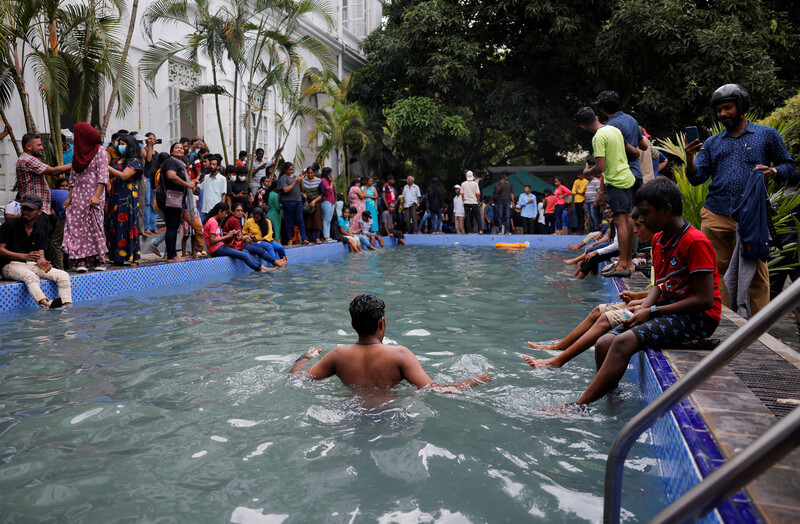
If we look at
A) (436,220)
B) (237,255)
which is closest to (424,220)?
(436,220)

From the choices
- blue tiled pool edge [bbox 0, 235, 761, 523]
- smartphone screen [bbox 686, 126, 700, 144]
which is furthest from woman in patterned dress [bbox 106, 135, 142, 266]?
smartphone screen [bbox 686, 126, 700, 144]

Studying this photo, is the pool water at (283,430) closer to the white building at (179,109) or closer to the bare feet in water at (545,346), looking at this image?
the bare feet in water at (545,346)

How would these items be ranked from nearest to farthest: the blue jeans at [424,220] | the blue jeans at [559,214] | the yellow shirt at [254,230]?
the yellow shirt at [254,230] < the blue jeans at [559,214] < the blue jeans at [424,220]

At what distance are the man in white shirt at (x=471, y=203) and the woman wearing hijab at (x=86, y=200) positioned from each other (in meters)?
12.8

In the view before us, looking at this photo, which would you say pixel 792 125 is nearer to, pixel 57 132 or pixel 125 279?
pixel 125 279

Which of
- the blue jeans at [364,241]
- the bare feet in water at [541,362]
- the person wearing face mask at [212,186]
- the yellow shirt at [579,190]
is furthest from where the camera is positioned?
the yellow shirt at [579,190]

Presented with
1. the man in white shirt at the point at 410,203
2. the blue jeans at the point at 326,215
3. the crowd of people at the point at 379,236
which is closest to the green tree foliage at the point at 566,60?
the man in white shirt at the point at 410,203

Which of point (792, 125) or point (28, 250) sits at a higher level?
point (792, 125)

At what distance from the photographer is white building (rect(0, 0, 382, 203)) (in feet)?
36.3

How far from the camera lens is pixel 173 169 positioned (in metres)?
10.3

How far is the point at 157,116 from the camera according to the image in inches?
547

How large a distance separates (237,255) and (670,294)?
8.61 m

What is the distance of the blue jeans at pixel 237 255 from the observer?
11.2 metres

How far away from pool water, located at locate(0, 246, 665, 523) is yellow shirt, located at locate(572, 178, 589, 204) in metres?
12.0
